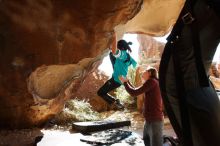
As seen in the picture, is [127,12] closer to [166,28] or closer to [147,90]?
[147,90]

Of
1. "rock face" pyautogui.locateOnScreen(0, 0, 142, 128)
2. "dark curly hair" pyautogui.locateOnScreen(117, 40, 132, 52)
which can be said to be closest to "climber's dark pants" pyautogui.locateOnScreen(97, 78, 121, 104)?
"dark curly hair" pyautogui.locateOnScreen(117, 40, 132, 52)

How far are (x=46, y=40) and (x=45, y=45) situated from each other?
0.39 feet

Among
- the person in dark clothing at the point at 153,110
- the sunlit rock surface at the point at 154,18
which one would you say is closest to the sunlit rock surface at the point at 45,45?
the person in dark clothing at the point at 153,110

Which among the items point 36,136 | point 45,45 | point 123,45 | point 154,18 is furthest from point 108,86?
point 45,45

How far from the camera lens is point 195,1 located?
191cm

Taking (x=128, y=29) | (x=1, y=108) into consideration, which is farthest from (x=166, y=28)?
(x=1, y=108)

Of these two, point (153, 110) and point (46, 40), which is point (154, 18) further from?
point (153, 110)

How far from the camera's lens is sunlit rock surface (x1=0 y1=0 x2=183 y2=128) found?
16.5ft

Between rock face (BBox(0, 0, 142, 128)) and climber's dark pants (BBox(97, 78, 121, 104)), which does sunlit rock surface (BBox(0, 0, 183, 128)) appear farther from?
climber's dark pants (BBox(97, 78, 121, 104))

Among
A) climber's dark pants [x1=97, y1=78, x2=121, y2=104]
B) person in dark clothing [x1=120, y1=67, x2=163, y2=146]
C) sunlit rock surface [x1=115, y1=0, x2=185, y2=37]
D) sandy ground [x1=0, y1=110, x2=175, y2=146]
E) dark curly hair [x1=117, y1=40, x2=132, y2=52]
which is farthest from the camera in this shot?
climber's dark pants [x1=97, y1=78, x2=121, y2=104]

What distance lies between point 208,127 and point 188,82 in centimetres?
28

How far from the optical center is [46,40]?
5.39 metres

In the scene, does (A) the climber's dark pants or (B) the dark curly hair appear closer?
(B) the dark curly hair

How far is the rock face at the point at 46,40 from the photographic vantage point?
502 cm
